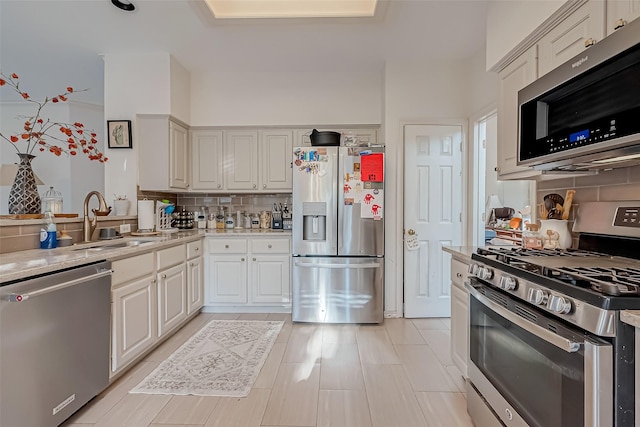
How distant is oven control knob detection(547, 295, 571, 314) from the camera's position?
987 millimetres

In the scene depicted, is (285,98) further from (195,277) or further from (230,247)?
(195,277)

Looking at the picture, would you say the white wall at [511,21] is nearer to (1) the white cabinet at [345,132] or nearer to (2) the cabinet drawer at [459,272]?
(2) the cabinet drawer at [459,272]

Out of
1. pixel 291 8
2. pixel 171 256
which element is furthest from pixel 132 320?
pixel 291 8

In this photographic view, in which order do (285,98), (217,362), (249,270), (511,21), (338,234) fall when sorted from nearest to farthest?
(511,21), (217,362), (338,234), (249,270), (285,98)

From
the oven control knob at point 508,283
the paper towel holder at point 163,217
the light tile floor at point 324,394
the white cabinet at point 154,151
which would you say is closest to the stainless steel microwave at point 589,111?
the oven control knob at point 508,283

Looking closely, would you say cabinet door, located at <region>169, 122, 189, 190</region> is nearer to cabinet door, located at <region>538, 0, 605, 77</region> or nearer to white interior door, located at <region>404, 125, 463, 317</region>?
white interior door, located at <region>404, 125, 463, 317</region>

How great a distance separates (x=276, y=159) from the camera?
384cm

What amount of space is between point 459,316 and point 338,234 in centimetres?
138

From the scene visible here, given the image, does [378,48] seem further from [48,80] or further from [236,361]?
[48,80]

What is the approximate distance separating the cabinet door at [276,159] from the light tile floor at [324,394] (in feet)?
5.90

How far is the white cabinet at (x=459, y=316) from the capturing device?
6.53ft

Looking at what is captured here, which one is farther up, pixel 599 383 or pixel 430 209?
pixel 430 209

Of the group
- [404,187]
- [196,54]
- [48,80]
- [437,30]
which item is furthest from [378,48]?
[48,80]

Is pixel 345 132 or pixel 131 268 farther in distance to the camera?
pixel 345 132
